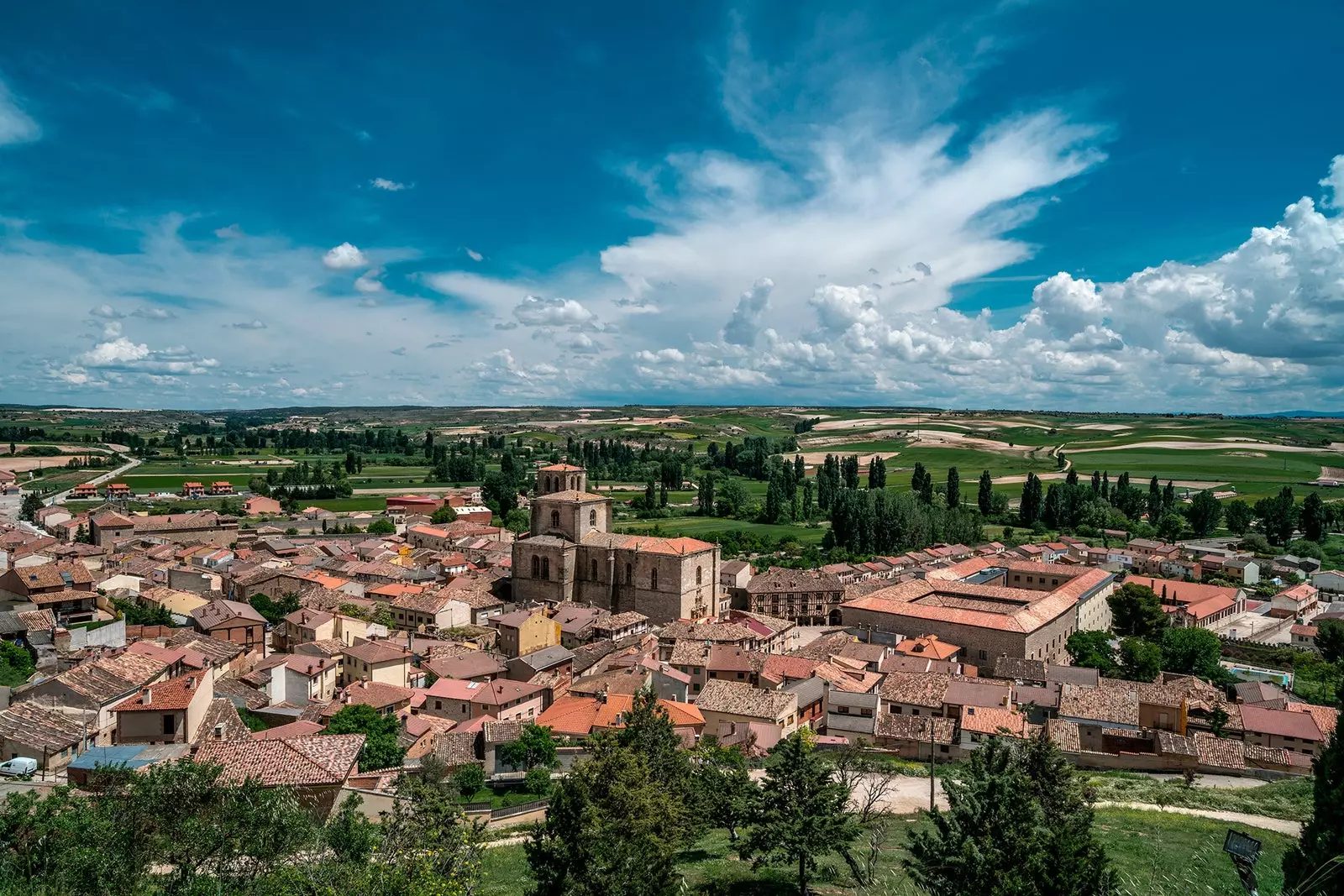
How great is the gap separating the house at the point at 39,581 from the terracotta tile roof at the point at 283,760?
913 inches

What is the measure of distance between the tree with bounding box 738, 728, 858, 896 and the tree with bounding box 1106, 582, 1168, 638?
43749 mm

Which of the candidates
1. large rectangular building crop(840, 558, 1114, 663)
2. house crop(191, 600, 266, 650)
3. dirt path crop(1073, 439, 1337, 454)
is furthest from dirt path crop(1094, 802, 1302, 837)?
dirt path crop(1073, 439, 1337, 454)

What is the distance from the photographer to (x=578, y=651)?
40062 millimetres

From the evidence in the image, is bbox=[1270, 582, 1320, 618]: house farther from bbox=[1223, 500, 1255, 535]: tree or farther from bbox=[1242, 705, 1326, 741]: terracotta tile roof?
bbox=[1242, 705, 1326, 741]: terracotta tile roof

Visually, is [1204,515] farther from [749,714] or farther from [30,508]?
[30,508]

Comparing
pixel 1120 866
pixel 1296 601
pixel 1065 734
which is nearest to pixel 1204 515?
pixel 1296 601

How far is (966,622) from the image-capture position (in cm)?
4444

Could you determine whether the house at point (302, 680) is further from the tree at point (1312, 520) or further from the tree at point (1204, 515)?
the tree at point (1312, 520)

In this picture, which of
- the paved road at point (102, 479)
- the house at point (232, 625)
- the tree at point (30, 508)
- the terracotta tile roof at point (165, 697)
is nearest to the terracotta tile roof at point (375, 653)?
the house at point (232, 625)

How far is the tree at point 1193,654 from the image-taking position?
41531 mm

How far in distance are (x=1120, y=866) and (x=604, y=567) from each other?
115ft

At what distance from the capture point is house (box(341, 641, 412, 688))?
110ft

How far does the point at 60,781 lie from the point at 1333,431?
230m

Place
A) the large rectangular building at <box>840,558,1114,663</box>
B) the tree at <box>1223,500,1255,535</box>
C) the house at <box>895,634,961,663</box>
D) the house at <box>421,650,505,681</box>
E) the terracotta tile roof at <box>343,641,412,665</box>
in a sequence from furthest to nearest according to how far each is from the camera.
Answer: the tree at <box>1223,500,1255,535</box>, the large rectangular building at <box>840,558,1114,663</box>, the house at <box>895,634,961,663</box>, the house at <box>421,650,505,681</box>, the terracotta tile roof at <box>343,641,412,665</box>
